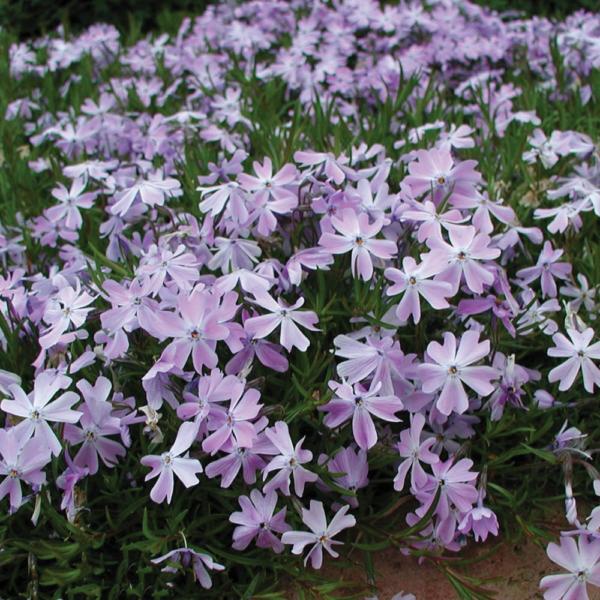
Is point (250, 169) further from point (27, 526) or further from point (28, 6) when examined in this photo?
point (28, 6)

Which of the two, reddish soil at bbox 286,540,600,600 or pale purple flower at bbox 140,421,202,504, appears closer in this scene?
pale purple flower at bbox 140,421,202,504

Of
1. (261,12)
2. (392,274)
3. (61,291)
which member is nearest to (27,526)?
(61,291)

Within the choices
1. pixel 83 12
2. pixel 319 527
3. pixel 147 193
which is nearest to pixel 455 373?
pixel 319 527

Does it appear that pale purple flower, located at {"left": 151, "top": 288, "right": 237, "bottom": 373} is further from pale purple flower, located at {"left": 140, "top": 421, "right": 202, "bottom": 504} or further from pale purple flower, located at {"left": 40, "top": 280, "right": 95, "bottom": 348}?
pale purple flower, located at {"left": 40, "top": 280, "right": 95, "bottom": 348}

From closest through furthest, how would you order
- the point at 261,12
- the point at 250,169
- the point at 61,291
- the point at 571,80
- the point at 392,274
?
the point at 392,274 < the point at 61,291 < the point at 250,169 < the point at 571,80 < the point at 261,12

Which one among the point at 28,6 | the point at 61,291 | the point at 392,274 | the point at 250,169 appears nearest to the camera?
the point at 392,274

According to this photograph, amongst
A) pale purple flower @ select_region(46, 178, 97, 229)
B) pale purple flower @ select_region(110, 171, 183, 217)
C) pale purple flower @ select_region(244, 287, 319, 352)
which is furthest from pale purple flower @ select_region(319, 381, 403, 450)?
pale purple flower @ select_region(46, 178, 97, 229)
